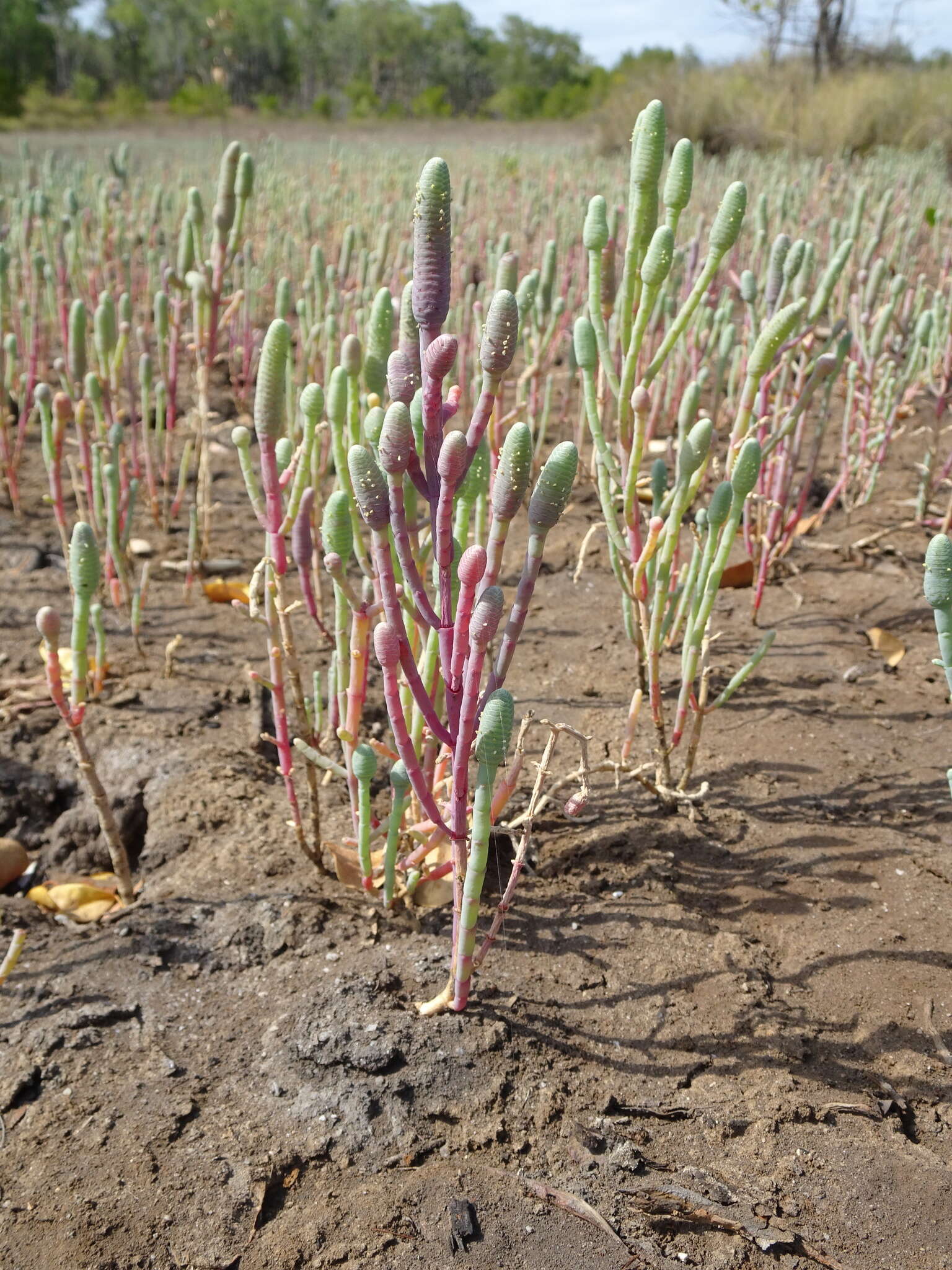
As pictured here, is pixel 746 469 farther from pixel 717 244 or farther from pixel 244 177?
pixel 244 177

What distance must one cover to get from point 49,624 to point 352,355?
1.79 ft

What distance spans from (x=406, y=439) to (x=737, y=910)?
3.06ft

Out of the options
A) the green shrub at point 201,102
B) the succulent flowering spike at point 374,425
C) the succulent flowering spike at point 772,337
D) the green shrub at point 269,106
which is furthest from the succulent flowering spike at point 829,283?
the green shrub at point 269,106

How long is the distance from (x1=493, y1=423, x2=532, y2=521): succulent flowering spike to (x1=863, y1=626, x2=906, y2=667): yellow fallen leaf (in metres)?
1.51

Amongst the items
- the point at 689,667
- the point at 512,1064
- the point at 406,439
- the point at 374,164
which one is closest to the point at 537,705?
the point at 689,667

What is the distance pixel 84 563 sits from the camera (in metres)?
1.38

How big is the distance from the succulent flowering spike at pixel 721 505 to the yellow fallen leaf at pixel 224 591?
1.35 metres

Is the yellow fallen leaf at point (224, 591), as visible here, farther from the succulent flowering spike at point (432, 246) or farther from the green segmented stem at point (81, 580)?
the succulent flowering spike at point (432, 246)

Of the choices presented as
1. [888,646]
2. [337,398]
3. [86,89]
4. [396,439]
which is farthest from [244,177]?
[86,89]

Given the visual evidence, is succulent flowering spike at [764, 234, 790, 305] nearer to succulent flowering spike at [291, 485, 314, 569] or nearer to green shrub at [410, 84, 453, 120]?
succulent flowering spike at [291, 485, 314, 569]

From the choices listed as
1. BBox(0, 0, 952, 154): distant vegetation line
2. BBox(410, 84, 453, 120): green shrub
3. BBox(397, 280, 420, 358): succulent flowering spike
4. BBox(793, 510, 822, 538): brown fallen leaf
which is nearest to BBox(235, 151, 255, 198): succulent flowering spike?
BBox(397, 280, 420, 358): succulent flowering spike

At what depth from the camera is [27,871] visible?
5.89ft

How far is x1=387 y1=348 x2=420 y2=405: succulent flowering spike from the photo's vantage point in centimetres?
102

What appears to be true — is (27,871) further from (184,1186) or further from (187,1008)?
(184,1186)
